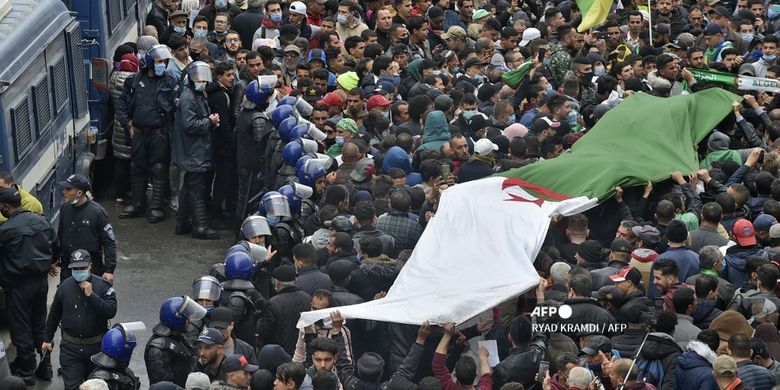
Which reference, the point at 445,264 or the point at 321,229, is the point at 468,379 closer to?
the point at 445,264

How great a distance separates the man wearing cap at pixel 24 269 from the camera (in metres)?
13.6

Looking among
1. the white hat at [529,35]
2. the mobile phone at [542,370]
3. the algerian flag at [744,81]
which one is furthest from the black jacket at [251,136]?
the mobile phone at [542,370]

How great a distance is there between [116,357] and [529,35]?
31.8 feet

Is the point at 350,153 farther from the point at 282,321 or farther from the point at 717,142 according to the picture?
the point at 717,142

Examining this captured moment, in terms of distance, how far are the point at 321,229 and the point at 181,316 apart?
7.03 feet

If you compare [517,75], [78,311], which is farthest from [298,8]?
[78,311]

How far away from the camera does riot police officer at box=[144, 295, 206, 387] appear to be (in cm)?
1189

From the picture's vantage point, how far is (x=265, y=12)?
20750mm

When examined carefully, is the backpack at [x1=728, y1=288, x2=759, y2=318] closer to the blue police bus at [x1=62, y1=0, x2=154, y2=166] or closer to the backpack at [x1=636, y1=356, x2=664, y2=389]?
the backpack at [x1=636, y1=356, x2=664, y2=389]

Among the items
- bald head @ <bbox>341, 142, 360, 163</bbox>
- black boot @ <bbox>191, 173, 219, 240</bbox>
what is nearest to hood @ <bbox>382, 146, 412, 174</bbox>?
bald head @ <bbox>341, 142, 360, 163</bbox>

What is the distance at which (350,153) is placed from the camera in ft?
49.6

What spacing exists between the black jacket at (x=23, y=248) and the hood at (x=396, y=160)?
10.3ft

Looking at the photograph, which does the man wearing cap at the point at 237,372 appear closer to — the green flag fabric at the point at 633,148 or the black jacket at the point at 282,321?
the black jacket at the point at 282,321

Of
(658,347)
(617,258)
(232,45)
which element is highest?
(658,347)
